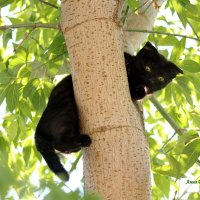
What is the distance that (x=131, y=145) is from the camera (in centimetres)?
→ 153

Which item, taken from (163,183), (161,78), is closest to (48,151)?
(163,183)

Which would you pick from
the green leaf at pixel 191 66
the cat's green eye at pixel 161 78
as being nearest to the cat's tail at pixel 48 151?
the green leaf at pixel 191 66

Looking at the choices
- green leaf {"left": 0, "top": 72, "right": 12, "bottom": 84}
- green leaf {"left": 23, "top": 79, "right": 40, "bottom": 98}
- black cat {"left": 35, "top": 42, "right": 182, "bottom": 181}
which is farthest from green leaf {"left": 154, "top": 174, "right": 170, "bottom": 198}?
green leaf {"left": 0, "top": 72, "right": 12, "bottom": 84}

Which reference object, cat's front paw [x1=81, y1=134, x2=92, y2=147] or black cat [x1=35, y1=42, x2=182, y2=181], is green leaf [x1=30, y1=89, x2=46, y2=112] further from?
cat's front paw [x1=81, y1=134, x2=92, y2=147]

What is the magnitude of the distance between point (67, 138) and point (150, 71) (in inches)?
43.2

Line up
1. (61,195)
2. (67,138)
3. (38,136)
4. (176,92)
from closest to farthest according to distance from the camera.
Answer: (61,195) < (67,138) < (38,136) < (176,92)

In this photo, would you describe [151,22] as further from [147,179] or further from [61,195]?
[61,195]

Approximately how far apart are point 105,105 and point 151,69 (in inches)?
57.4

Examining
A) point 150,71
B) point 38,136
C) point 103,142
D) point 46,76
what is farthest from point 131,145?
Result: point 150,71

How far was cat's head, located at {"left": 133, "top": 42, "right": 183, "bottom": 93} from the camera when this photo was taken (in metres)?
2.79

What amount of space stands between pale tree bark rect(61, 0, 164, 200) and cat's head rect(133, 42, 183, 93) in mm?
1008

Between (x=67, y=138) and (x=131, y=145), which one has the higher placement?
(x=131, y=145)

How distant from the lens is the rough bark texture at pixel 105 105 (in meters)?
1.47

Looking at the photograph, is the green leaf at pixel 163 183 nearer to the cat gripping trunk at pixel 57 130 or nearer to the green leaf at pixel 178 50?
the cat gripping trunk at pixel 57 130
